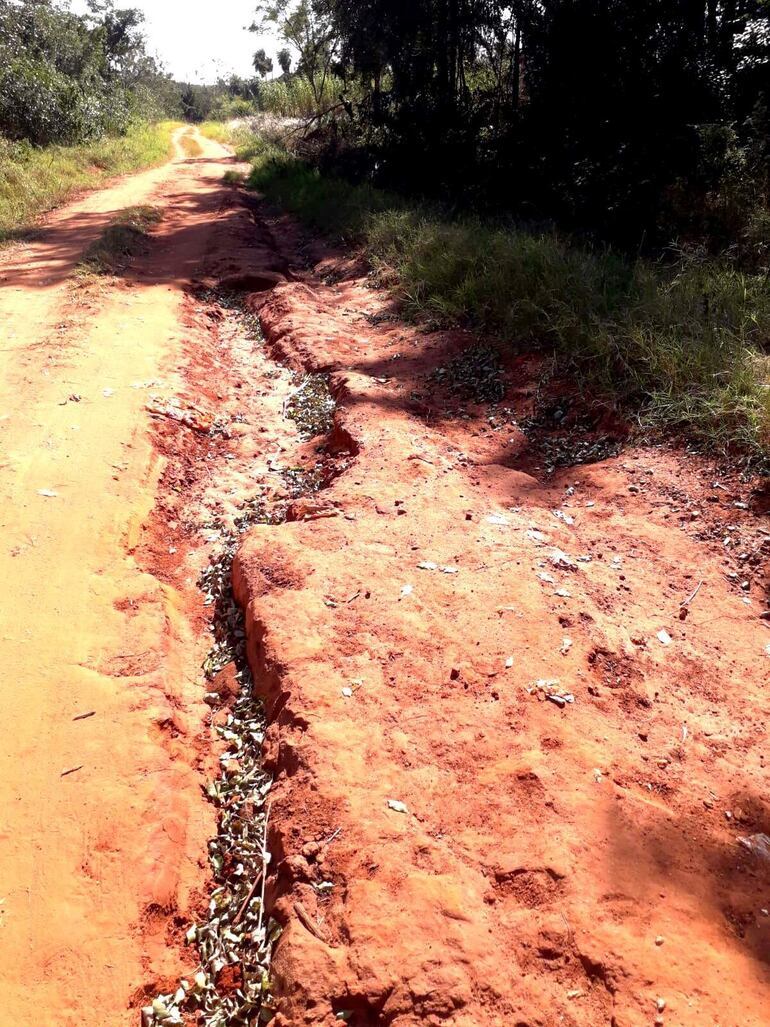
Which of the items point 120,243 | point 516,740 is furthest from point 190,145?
point 516,740

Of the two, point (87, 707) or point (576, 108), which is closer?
point (87, 707)

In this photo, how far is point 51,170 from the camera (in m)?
13.5

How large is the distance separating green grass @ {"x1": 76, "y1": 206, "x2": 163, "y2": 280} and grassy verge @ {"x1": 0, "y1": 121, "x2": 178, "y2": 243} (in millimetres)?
Answer: 1513

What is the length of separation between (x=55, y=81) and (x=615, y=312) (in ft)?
57.3

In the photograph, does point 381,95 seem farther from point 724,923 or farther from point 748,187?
point 724,923

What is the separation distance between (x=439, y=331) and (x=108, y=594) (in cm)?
449

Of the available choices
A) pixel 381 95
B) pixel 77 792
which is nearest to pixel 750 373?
pixel 77 792

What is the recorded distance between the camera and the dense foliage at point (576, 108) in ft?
25.0

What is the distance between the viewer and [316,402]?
557 centimetres

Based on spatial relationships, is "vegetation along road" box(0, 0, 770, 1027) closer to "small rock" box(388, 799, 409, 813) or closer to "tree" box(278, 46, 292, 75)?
"small rock" box(388, 799, 409, 813)

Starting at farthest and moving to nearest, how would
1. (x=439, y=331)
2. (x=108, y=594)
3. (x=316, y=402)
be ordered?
(x=439, y=331) < (x=316, y=402) < (x=108, y=594)

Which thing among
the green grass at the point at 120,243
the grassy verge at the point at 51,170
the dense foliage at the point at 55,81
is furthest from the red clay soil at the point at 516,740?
the dense foliage at the point at 55,81

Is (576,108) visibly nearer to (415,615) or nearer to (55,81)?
(415,615)

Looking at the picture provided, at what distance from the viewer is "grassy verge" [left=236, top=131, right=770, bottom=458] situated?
4363mm
